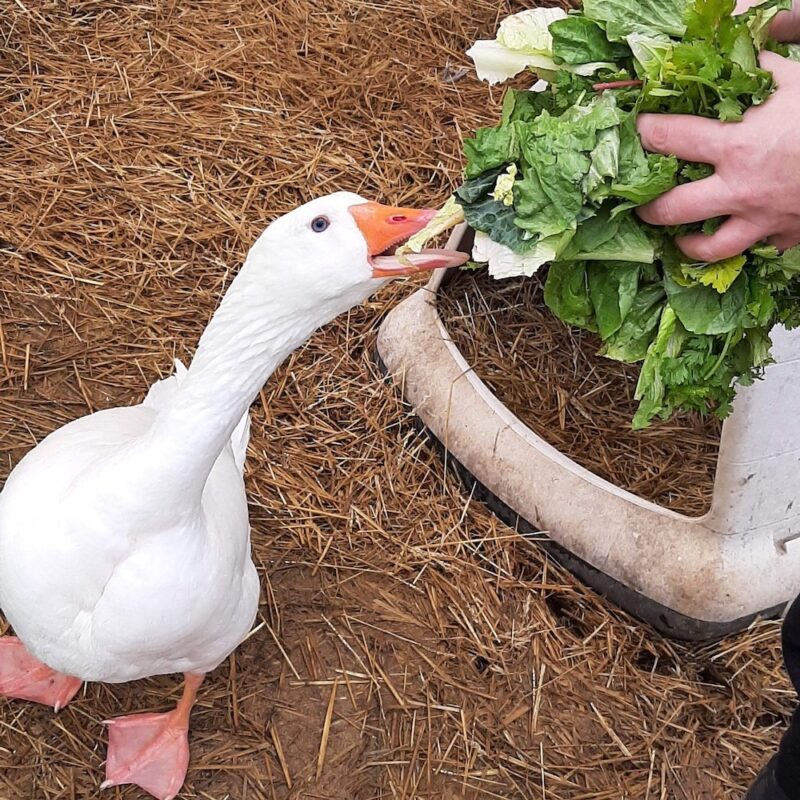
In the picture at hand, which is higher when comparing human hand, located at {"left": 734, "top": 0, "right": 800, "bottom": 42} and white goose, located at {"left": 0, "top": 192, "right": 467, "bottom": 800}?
human hand, located at {"left": 734, "top": 0, "right": 800, "bottom": 42}

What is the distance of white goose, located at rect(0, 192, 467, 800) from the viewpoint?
133 cm

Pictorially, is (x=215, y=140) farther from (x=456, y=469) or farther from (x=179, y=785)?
(x=179, y=785)

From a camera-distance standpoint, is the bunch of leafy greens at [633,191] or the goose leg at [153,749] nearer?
the bunch of leafy greens at [633,191]

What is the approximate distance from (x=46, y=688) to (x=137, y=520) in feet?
2.40

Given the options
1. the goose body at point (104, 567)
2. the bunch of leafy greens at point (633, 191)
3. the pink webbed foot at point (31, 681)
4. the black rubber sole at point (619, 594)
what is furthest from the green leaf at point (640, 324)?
the pink webbed foot at point (31, 681)

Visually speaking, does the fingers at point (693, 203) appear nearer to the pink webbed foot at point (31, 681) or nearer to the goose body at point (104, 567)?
the goose body at point (104, 567)

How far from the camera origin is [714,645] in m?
2.36

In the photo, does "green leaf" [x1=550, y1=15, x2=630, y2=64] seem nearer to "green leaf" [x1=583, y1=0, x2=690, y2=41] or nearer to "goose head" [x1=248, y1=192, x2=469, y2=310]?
"green leaf" [x1=583, y1=0, x2=690, y2=41]

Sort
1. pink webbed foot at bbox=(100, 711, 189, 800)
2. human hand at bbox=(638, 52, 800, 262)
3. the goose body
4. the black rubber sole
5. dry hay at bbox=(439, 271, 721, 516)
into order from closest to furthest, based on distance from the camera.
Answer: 1. human hand at bbox=(638, 52, 800, 262)
2. the goose body
3. pink webbed foot at bbox=(100, 711, 189, 800)
4. the black rubber sole
5. dry hay at bbox=(439, 271, 721, 516)

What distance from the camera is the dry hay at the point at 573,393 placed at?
2.62m

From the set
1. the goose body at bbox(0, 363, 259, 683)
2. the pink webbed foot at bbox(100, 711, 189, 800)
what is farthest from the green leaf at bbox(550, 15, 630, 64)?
the pink webbed foot at bbox(100, 711, 189, 800)

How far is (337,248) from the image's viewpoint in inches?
51.7

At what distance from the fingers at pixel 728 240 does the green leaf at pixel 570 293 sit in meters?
0.19

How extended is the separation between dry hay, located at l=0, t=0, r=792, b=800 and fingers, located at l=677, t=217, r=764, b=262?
1293mm
